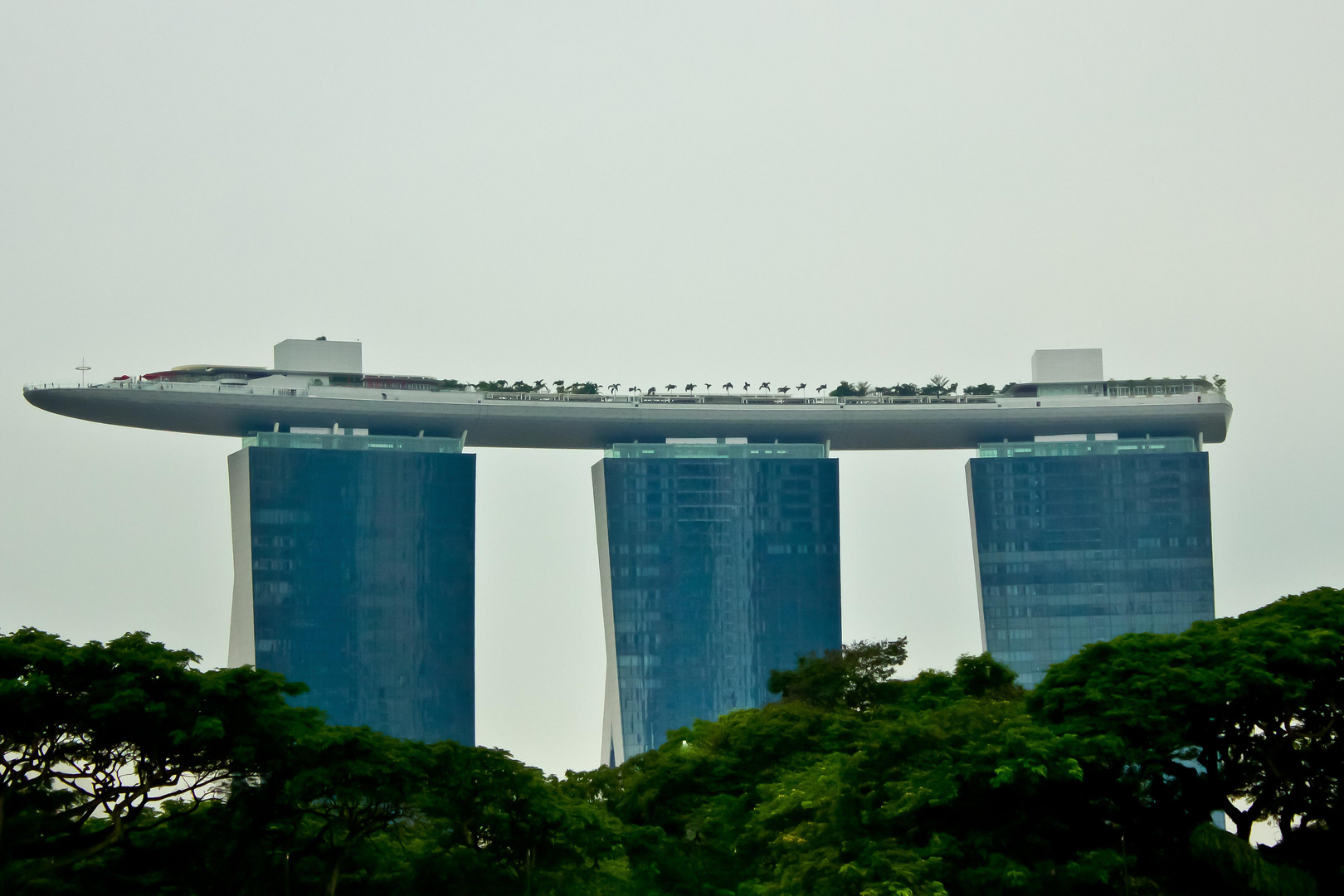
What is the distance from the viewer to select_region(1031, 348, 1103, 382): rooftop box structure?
154 metres

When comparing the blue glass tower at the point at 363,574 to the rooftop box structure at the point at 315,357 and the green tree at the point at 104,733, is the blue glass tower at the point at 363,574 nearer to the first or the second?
the rooftop box structure at the point at 315,357

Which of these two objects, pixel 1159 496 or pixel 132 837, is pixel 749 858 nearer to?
pixel 132 837

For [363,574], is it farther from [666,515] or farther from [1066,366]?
[1066,366]

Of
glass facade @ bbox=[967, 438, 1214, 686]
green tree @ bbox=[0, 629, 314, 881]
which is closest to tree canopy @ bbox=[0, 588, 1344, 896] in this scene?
green tree @ bbox=[0, 629, 314, 881]

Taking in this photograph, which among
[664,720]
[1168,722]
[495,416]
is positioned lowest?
[664,720]

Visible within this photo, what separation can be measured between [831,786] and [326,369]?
91.5 metres

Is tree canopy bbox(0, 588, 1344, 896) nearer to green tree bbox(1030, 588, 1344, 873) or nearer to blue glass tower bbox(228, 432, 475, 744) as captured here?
green tree bbox(1030, 588, 1344, 873)

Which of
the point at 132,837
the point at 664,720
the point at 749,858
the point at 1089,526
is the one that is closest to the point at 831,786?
the point at 749,858

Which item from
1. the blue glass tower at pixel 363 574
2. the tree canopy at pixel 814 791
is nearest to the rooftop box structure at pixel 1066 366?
the blue glass tower at pixel 363 574

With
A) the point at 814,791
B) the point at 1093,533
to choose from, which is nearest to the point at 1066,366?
the point at 1093,533

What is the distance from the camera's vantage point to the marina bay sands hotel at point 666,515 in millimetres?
140125

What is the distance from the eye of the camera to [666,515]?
14825 cm

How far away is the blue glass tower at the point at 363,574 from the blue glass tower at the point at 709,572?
36.3 ft

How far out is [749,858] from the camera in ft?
218
